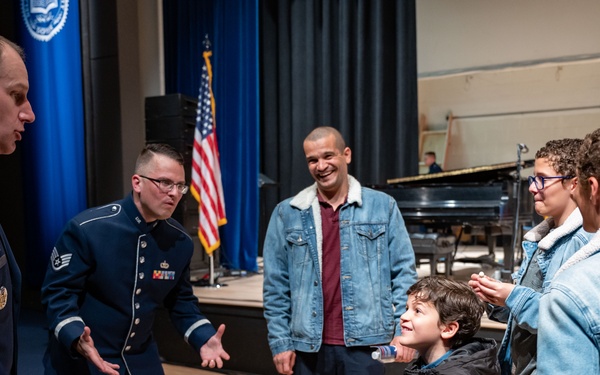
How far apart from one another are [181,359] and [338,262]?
2.70 meters

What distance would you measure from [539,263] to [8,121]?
57.1 inches

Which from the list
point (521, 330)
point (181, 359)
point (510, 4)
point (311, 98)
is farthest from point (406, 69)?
point (521, 330)

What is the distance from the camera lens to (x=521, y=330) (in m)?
1.76

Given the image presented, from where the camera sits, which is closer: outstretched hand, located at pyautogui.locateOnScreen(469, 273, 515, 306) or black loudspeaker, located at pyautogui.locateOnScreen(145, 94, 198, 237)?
outstretched hand, located at pyautogui.locateOnScreen(469, 273, 515, 306)

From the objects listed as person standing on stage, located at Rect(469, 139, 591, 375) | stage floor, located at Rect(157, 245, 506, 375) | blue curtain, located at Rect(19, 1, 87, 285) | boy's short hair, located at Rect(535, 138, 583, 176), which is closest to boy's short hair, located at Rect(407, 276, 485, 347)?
person standing on stage, located at Rect(469, 139, 591, 375)

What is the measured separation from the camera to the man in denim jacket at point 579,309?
1.03m

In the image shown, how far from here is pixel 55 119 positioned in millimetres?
6168

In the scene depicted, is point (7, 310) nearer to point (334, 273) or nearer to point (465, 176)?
point (334, 273)

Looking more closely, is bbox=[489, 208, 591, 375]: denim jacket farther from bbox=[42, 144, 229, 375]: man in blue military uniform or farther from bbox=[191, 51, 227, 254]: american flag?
bbox=[191, 51, 227, 254]: american flag

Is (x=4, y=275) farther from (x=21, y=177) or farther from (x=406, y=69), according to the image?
(x=406, y=69)

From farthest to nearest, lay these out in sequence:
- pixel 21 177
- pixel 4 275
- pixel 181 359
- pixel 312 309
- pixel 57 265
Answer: pixel 21 177
pixel 181 359
pixel 312 309
pixel 57 265
pixel 4 275

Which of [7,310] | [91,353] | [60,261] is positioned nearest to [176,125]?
[60,261]

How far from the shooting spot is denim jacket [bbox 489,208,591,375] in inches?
61.8

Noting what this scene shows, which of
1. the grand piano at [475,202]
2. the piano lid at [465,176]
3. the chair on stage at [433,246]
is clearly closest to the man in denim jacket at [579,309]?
the grand piano at [475,202]
